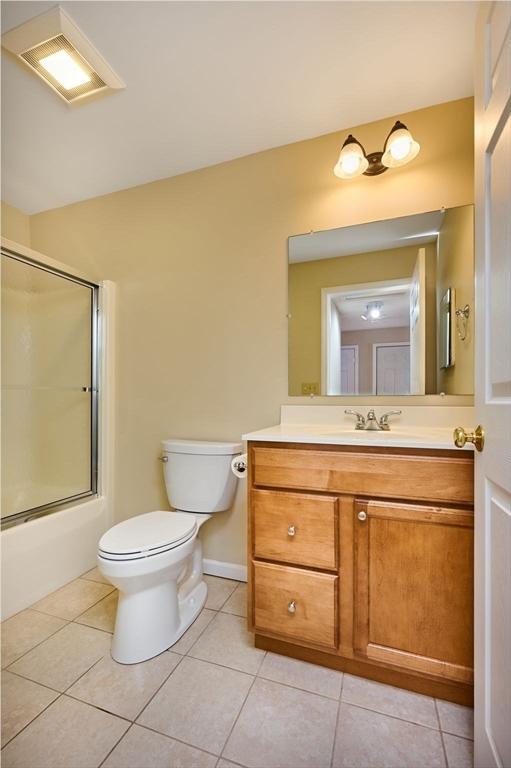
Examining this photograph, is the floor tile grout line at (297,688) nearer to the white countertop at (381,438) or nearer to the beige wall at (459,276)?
the white countertop at (381,438)

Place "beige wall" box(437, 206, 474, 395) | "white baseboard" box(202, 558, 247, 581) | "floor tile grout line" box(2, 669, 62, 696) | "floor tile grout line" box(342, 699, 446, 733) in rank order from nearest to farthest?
"floor tile grout line" box(342, 699, 446, 733) < "floor tile grout line" box(2, 669, 62, 696) < "beige wall" box(437, 206, 474, 395) < "white baseboard" box(202, 558, 247, 581)

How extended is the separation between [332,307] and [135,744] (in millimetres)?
1719

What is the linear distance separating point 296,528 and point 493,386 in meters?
0.77

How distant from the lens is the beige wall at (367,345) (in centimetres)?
150

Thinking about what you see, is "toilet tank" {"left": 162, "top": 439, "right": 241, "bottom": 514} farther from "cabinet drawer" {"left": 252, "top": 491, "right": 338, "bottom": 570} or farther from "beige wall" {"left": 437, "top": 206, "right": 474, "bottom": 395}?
"beige wall" {"left": 437, "top": 206, "right": 474, "bottom": 395}

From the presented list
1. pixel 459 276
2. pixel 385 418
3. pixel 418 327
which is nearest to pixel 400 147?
pixel 459 276

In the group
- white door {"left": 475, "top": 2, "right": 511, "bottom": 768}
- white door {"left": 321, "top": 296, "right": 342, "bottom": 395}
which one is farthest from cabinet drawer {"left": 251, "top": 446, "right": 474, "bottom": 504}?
white door {"left": 321, "top": 296, "right": 342, "bottom": 395}

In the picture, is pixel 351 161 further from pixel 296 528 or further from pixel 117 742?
Answer: pixel 117 742

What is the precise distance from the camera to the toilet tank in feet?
5.21

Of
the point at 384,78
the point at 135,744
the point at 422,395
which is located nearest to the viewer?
the point at 135,744

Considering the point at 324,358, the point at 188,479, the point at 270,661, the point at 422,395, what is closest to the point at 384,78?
the point at 324,358

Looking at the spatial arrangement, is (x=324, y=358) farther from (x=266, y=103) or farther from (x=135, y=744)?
(x=135, y=744)

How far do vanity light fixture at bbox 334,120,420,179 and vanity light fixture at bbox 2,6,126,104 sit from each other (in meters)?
1.00

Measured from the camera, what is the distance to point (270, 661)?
1.20 meters
